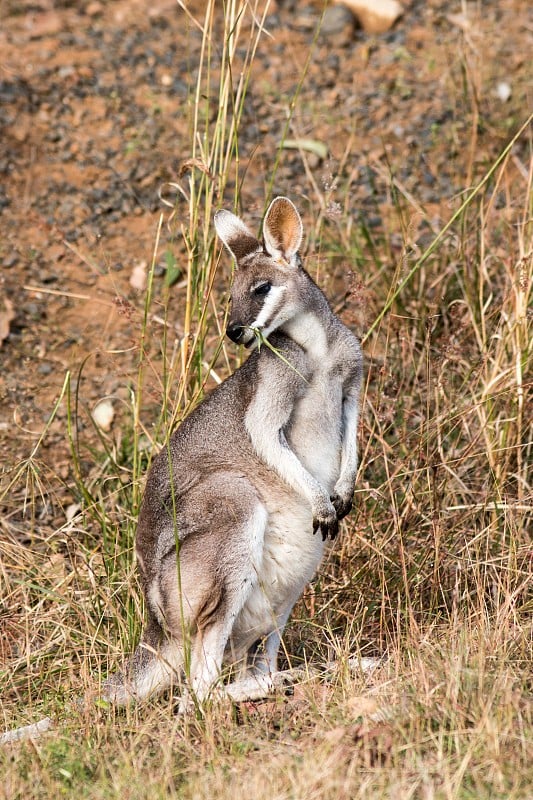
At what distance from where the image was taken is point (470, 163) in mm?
7371

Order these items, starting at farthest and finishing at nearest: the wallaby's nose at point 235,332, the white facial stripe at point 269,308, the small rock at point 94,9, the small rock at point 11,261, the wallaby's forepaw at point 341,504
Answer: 1. the small rock at point 94,9
2. the small rock at point 11,261
3. the wallaby's forepaw at point 341,504
4. the white facial stripe at point 269,308
5. the wallaby's nose at point 235,332

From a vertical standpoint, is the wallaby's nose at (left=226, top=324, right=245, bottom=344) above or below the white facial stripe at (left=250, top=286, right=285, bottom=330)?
below

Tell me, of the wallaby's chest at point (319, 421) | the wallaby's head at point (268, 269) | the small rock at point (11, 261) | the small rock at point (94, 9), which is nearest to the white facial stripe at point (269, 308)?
the wallaby's head at point (268, 269)

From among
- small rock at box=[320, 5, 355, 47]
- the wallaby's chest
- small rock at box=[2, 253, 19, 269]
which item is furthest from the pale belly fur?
small rock at box=[320, 5, 355, 47]

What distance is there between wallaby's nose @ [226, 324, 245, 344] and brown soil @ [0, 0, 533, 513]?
8.27 feet

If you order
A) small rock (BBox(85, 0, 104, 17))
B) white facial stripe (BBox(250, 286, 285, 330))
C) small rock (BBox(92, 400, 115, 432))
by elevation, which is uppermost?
white facial stripe (BBox(250, 286, 285, 330))

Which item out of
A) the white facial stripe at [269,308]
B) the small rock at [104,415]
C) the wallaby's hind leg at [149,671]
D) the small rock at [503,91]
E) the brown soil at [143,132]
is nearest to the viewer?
the white facial stripe at [269,308]

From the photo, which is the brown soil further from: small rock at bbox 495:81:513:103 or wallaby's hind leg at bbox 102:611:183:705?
wallaby's hind leg at bbox 102:611:183:705

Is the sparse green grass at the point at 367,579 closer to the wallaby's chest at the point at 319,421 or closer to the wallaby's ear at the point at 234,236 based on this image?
the wallaby's ear at the point at 234,236

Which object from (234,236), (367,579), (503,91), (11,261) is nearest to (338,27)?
(503,91)

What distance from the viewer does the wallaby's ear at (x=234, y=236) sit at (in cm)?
487

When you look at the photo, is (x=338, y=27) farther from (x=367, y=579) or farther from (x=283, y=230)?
(x=367, y=579)

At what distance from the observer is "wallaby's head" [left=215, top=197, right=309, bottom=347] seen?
15.3 feet

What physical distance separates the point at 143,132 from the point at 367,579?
4.31 meters
